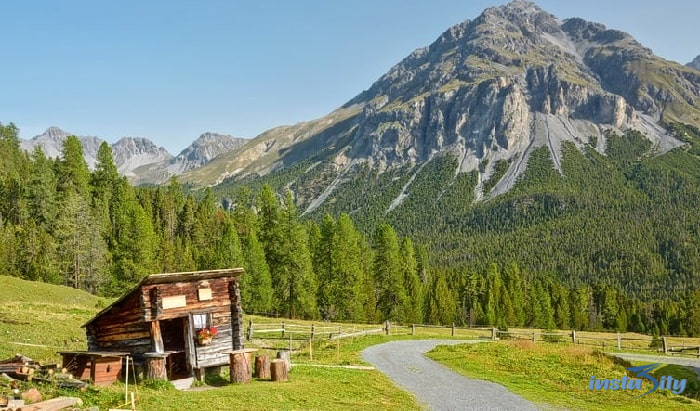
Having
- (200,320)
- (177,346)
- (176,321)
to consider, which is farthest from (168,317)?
(177,346)

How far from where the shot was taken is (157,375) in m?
19.7

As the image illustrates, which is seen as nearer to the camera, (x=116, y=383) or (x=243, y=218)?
(x=116, y=383)

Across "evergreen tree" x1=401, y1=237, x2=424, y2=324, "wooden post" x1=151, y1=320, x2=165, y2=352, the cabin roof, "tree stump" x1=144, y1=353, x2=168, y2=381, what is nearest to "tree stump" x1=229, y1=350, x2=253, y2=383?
"tree stump" x1=144, y1=353, x2=168, y2=381

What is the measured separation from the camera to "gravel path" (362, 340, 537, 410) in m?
19.8

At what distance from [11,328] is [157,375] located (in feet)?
50.5

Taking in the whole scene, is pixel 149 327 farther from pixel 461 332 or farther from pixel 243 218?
pixel 243 218

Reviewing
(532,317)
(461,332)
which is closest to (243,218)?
(461,332)

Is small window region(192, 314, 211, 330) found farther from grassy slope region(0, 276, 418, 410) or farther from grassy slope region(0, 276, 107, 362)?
grassy slope region(0, 276, 107, 362)

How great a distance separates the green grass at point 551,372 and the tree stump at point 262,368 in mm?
11343

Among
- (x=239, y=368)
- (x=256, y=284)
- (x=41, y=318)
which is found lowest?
(x=239, y=368)

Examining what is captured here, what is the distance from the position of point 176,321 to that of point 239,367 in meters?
5.38

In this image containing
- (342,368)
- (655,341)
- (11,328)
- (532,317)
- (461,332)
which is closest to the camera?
(342,368)

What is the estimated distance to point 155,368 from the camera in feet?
64.8

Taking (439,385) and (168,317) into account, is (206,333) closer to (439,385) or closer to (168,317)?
(168,317)
